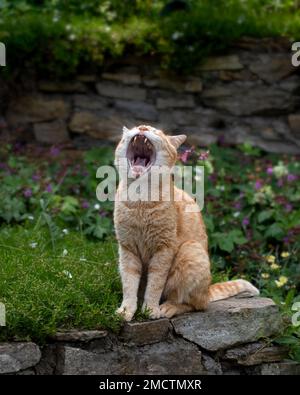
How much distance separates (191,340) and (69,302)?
72 centimetres

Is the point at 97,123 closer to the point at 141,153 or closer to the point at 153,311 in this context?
the point at 141,153

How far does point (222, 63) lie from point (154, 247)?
3.42 m

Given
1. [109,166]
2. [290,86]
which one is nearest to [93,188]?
[109,166]

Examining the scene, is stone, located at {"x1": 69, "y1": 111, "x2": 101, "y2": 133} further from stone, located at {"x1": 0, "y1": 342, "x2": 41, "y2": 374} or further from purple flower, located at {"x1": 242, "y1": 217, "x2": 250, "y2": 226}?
stone, located at {"x1": 0, "y1": 342, "x2": 41, "y2": 374}

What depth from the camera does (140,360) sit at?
3879 millimetres

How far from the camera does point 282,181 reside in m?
6.35

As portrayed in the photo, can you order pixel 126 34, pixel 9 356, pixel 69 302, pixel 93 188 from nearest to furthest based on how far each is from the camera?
pixel 9 356 < pixel 69 302 < pixel 93 188 < pixel 126 34

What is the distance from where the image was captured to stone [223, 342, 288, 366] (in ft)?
13.5

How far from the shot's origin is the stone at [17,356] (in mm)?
3551

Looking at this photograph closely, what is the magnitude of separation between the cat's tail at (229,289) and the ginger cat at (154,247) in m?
0.27

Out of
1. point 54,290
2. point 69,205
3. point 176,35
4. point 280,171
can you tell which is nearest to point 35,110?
point 176,35

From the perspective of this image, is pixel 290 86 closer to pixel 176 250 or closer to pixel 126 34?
pixel 126 34

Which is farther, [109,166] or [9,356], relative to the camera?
[109,166]
